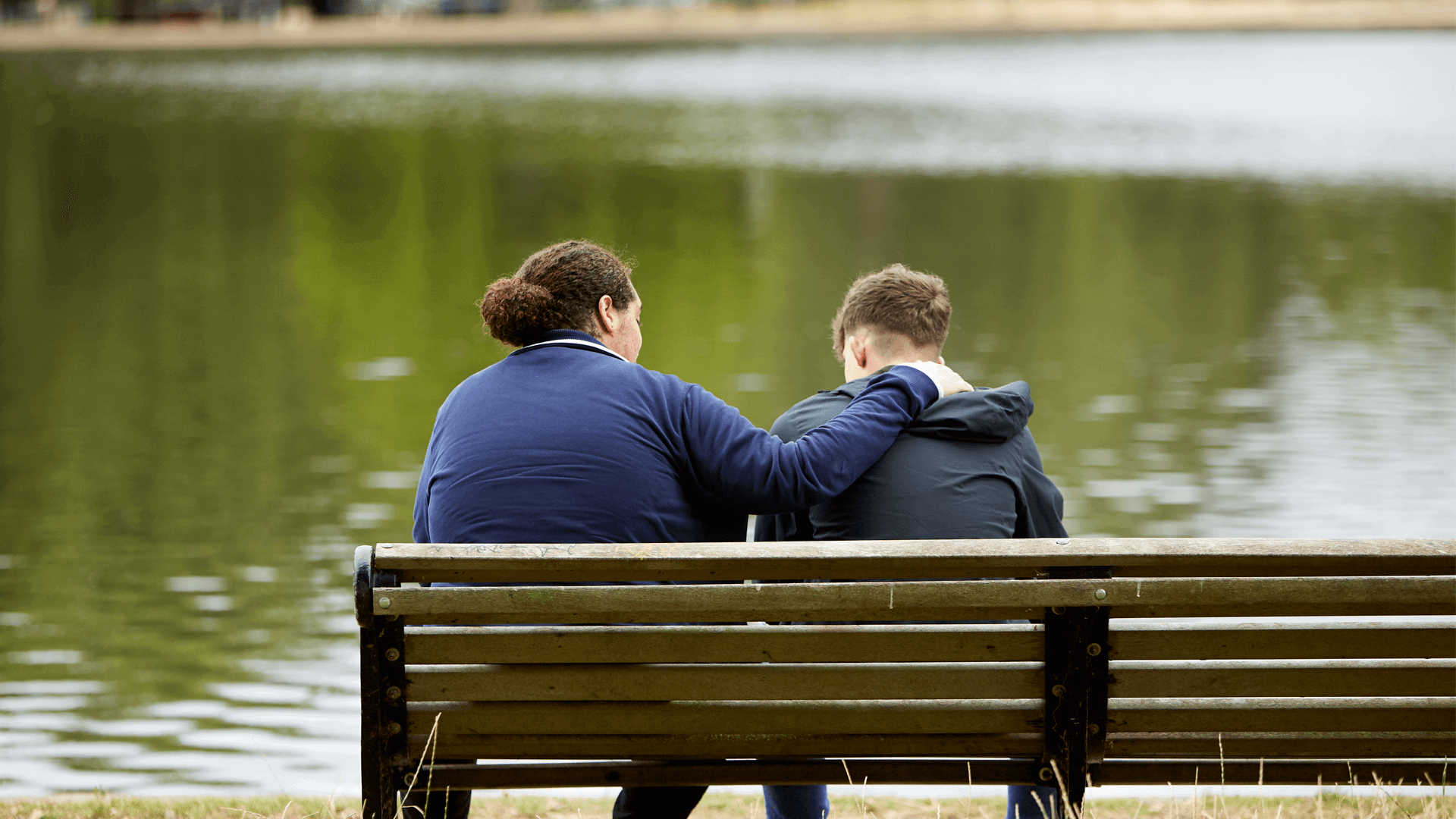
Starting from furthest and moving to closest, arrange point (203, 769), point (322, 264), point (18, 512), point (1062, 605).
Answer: point (322, 264) → point (18, 512) → point (203, 769) → point (1062, 605)

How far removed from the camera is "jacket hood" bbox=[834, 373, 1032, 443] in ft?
9.52

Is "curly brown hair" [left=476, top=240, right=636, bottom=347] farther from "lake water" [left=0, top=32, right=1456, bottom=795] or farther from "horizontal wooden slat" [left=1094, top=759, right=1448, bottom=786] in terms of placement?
"lake water" [left=0, top=32, right=1456, bottom=795]

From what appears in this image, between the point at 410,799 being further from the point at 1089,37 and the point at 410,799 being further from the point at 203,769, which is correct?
the point at 1089,37

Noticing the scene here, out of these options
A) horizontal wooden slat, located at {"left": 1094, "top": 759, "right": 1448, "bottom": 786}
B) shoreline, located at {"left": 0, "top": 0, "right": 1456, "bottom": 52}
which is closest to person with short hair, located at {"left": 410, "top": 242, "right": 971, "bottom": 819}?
horizontal wooden slat, located at {"left": 1094, "top": 759, "right": 1448, "bottom": 786}

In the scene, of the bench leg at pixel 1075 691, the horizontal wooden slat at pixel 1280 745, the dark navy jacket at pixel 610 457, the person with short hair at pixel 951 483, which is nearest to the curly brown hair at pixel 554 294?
the dark navy jacket at pixel 610 457

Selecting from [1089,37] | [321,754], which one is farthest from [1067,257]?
[1089,37]

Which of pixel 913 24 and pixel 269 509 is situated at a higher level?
pixel 913 24

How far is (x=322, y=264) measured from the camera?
66.2 feet

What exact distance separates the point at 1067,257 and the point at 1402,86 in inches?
1390

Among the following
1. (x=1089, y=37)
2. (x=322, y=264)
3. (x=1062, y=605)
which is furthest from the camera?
(x=1089, y=37)

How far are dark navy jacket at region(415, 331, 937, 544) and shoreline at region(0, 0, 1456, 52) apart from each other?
6061 cm

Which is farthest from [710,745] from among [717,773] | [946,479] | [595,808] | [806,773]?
[595,808]

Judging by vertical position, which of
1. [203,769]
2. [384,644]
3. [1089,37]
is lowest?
[203,769]

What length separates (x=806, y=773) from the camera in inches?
105
